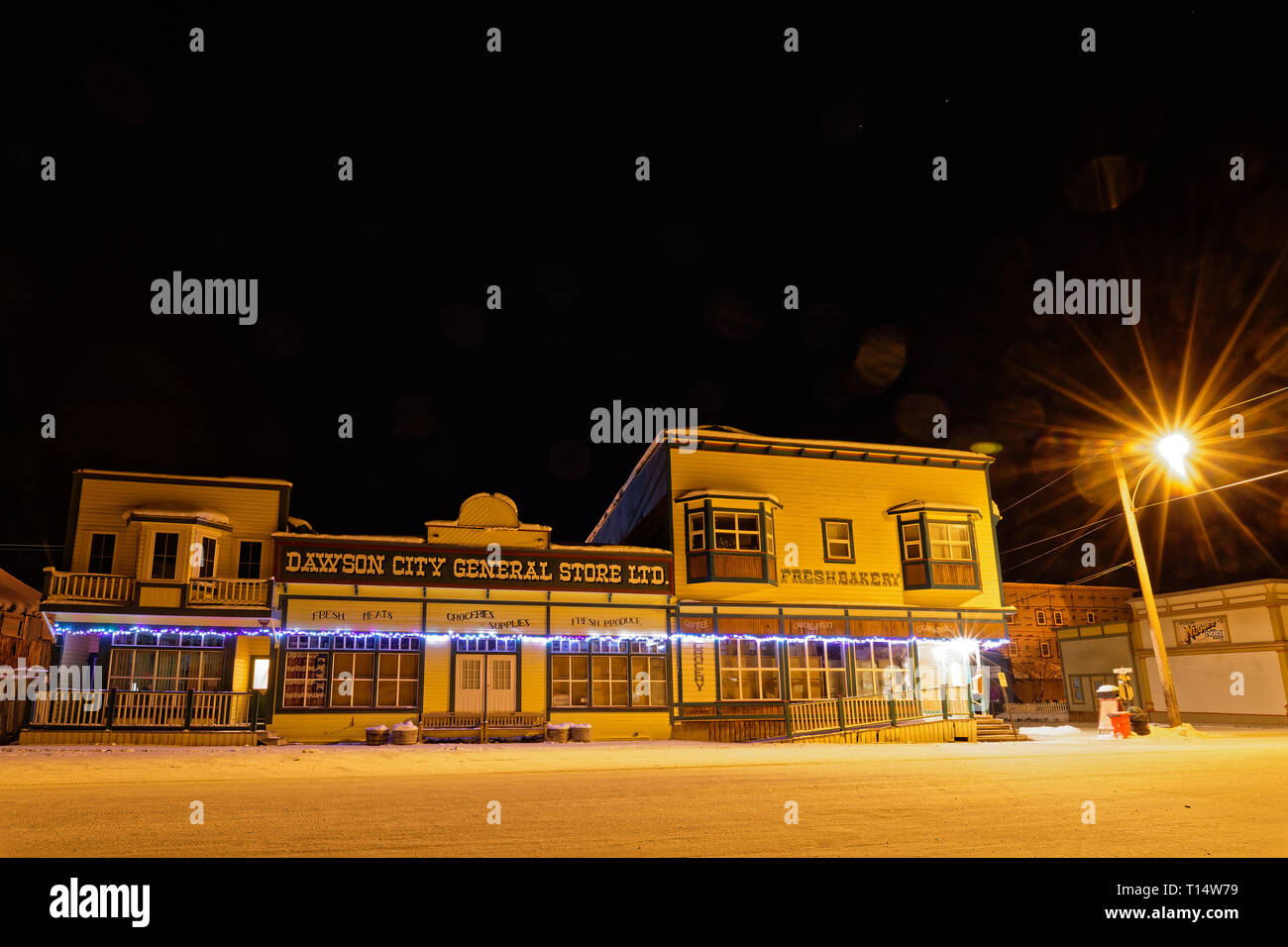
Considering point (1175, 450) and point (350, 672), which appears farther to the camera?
point (350, 672)

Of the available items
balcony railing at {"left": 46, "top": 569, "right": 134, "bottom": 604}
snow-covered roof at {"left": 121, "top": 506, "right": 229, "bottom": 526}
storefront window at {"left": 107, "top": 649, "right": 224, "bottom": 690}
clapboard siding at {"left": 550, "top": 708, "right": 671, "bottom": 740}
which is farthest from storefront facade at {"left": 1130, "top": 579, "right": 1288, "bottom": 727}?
balcony railing at {"left": 46, "top": 569, "right": 134, "bottom": 604}

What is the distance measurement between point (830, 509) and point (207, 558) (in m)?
18.7

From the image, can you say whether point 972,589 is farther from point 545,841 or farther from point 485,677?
point 545,841

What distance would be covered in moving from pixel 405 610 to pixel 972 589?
17.8 m

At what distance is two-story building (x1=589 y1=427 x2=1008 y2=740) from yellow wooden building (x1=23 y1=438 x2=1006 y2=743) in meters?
0.07

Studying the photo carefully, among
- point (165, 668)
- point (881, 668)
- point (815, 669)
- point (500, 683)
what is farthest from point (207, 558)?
point (881, 668)

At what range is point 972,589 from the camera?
87.8ft

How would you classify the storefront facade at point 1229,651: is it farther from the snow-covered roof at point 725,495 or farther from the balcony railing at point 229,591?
the balcony railing at point 229,591

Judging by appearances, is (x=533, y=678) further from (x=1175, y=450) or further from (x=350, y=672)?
(x=1175, y=450)

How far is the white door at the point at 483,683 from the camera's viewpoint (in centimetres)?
2266

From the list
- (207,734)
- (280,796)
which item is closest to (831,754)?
(280,796)

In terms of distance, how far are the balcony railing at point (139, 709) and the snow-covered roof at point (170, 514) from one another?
454cm

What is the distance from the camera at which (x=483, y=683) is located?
22.6 meters

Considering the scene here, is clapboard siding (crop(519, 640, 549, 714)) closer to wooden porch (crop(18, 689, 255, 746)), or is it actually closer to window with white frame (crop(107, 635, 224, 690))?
wooden porch (crop(18, 689, 255, 746))
